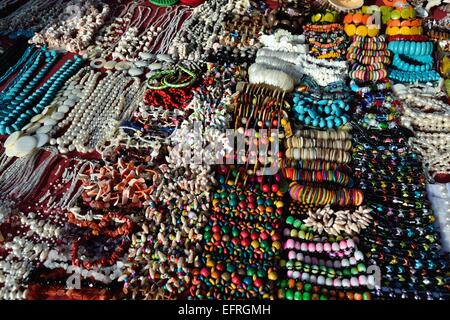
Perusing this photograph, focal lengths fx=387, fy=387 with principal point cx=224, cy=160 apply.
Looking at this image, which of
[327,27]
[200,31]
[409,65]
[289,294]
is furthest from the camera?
[200,31]

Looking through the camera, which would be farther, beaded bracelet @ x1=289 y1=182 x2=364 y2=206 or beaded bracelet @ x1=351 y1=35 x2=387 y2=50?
beaded bracelet @ x1=351 y1=35 x2=387 y2=50

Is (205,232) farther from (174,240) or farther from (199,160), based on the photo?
(199,160)

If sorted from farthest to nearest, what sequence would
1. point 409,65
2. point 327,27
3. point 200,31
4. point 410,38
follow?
point 200,31 < point 327,27 < point 410,38 < point 409,65

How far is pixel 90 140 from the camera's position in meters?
2.67

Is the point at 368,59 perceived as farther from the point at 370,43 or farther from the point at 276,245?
the point at 276,245

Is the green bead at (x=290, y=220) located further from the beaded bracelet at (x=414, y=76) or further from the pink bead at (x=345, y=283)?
the beaded bracelet at (x=414, y=76)

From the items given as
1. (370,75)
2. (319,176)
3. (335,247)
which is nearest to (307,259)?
(335,247)

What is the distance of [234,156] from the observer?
2.38 m

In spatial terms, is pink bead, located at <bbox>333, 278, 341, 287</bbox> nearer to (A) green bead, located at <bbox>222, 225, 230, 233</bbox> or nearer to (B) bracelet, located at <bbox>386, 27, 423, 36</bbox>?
(A) green bead, located at <bbox>222, 225, 230, 233</bbox>

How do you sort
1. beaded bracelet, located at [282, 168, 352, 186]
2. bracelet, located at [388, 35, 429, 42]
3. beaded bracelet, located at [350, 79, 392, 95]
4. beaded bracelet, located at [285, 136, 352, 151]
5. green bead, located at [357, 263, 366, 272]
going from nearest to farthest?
green bead, located at [357, 263, 366, 272]
beaded bracelet, located at [282, 168, 352, 186]
beaded bracelet, located at [285, 136, 352, 151]
beaded bracelet, located at [350, 79, 392, 95]
bracelet, located at [388, 35, 429, 42]

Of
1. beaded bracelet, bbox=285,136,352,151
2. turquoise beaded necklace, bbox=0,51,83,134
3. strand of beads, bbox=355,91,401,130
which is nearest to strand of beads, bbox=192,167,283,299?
beaded bracelet, bbox=285,136,352,151

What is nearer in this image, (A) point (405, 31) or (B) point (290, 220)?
(B) point (290, 220)

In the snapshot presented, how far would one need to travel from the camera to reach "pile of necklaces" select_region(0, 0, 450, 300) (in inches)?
80.1
